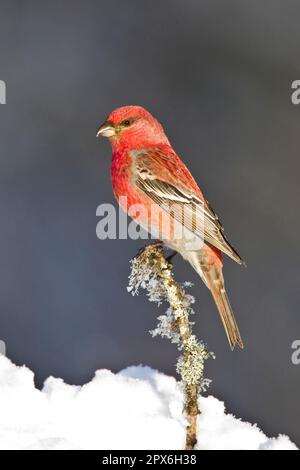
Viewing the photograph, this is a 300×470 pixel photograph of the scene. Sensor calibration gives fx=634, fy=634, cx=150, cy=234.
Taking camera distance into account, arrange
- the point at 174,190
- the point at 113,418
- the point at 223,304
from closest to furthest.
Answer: the point at 113,418
the point at 223,304
the point at 174,190

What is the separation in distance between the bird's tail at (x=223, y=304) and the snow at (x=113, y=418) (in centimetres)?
45

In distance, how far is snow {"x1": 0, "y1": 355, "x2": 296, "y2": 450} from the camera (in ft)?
3.76

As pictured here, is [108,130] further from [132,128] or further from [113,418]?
[113,418]

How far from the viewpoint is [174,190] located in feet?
7.12

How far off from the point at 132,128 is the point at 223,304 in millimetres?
653
